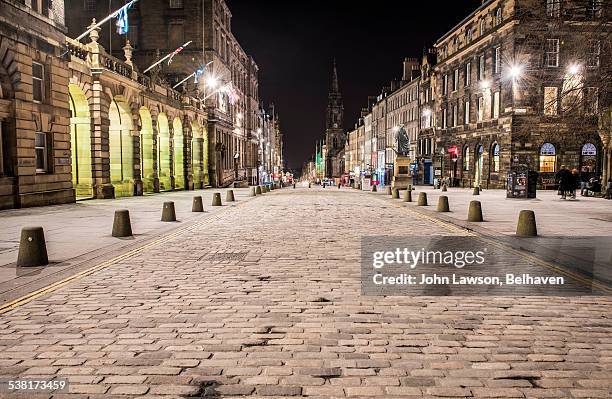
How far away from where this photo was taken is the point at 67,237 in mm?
12156

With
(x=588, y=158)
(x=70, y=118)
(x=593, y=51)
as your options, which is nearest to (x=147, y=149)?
(x=70, y=118)

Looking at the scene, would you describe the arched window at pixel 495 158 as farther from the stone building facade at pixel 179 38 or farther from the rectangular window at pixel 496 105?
the stone building facade at pixel 179 38

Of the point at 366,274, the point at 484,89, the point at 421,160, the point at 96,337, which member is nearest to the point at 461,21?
the point at 484,89

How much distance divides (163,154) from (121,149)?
974cm

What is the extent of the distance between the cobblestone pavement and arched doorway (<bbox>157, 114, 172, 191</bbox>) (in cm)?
3462

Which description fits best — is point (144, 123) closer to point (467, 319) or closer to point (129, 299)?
point (129, 299)

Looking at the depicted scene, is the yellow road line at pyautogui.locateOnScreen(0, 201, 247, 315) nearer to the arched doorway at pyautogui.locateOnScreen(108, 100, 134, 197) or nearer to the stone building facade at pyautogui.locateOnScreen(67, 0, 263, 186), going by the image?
the arched doorway at pyautogui.locateOnScreen(108, 100, 134, 197)

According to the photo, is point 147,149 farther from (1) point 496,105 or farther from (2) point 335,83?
(2) point 335,83

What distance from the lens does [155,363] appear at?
432 cm

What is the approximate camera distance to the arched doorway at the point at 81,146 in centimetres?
2750

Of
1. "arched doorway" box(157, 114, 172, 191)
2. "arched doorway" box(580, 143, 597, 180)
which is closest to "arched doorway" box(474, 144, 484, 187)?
"arched doorway" box(580, 143, 597, 180)

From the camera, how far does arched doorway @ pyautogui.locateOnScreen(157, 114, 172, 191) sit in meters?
41.6

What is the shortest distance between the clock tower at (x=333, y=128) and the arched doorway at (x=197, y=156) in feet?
419

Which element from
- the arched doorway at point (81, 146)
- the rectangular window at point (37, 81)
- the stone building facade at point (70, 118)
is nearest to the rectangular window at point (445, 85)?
the stone building facade at point (70, 118)
